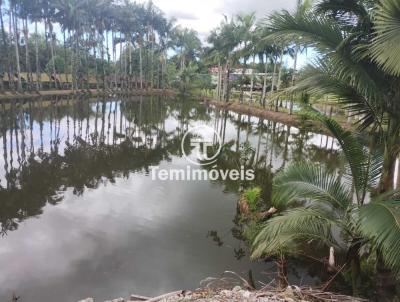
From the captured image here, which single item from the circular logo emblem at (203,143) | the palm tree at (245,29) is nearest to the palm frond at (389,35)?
the circular logo emblem at (203,143)

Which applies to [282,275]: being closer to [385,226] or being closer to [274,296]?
[274,296]

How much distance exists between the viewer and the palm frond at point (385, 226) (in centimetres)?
325

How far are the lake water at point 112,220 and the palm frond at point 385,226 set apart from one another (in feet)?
10.1

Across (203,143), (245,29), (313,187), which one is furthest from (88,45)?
(313,187)

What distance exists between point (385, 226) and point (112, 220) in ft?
21.1

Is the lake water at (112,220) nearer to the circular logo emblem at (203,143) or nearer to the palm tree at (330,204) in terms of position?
the circular logo emblem at (203,143)

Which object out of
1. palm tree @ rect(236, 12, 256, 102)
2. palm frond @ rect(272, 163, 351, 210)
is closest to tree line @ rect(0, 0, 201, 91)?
palm tree @ rect(236, 12, 256, 102)

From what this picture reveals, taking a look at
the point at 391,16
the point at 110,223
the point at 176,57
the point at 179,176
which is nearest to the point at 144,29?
the point at 176,57

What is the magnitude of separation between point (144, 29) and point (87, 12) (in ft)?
45.9

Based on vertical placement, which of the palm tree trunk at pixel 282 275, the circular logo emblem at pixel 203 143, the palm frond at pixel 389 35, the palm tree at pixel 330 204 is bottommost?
the circular logo emblem at pixel 203 143

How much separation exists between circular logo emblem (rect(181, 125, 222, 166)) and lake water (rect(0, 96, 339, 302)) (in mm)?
771

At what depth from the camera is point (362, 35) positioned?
425 centimetres

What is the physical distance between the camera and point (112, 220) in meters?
8.38

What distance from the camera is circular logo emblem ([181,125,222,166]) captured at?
14645mm
